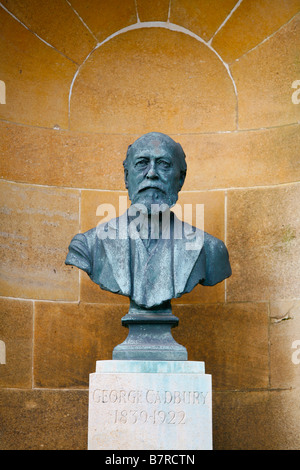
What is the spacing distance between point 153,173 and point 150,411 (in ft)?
4.53

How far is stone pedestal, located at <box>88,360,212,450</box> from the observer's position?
488 centimetres

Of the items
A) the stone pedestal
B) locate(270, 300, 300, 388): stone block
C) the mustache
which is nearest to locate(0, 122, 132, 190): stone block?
the mustache

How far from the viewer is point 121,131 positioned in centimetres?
679

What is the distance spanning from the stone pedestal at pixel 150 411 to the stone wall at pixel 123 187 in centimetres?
130

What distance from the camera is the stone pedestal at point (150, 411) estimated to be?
16.0ft

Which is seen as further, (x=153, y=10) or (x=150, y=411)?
(x=153, y=10)

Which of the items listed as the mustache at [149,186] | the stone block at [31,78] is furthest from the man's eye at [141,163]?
the stone block at [31,78]

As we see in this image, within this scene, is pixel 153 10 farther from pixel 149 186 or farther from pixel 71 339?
pixel 71 339

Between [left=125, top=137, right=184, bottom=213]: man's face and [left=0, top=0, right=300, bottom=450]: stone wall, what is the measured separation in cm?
119

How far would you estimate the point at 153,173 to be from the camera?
17.6 feet

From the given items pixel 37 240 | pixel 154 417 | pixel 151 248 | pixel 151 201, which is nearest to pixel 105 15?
pixel 37 240
